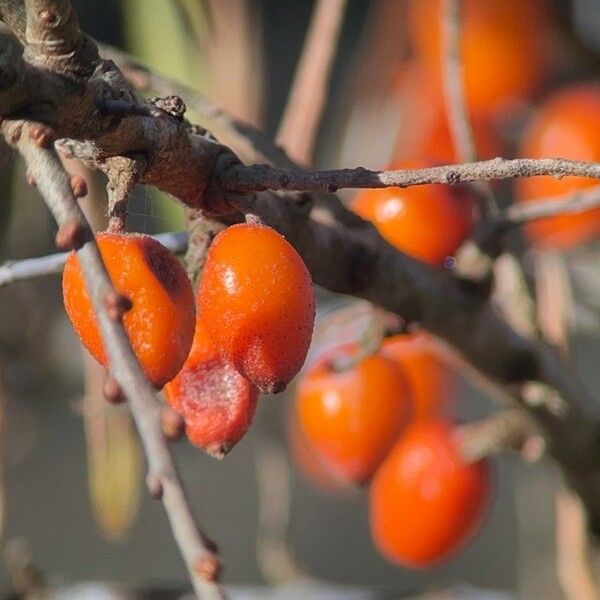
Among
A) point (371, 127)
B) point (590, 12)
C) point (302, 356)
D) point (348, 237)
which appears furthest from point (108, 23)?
point (302, 356)

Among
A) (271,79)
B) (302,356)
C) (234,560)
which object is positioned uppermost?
(302,356)

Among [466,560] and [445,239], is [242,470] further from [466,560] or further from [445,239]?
[445,239]

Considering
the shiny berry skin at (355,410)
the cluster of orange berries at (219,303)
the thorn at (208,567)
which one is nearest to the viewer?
the thorn at (208,567)

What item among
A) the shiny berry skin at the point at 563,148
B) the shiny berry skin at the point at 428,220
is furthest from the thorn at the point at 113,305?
the shiny berry skin at the point at 563,148

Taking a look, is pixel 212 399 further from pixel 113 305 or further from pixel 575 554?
pixel 575 554

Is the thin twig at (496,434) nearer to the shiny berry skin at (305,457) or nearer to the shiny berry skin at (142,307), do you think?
the shiny berry skin at (305,457)
